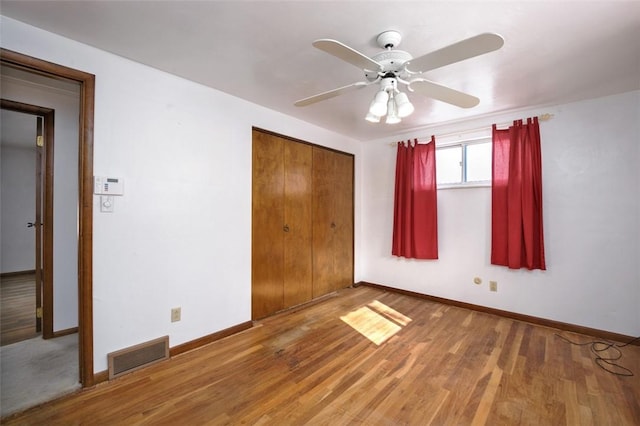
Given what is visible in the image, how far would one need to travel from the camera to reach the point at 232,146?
107 inches

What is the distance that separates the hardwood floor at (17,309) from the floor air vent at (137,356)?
1297 mm

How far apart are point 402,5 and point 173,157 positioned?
1.97 metres

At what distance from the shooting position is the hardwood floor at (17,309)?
2.56m

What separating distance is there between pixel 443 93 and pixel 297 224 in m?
2.22

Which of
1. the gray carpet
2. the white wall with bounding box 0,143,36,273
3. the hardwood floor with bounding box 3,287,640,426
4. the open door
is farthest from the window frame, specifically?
the white wall with bounding box 0,143,36,273

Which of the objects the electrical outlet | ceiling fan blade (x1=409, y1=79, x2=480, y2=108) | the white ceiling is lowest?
the electrical outlet

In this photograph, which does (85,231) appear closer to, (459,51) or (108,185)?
(108,185)

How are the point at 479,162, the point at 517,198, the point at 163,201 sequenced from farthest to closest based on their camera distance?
the point at 479,162
the point at 517,198
the point at 163,201

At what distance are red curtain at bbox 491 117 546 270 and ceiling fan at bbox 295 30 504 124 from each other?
5.39 feet

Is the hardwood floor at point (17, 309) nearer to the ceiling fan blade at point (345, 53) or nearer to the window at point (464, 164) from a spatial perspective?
the ceiling fan blade at point (345, 53)

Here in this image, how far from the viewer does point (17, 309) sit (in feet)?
10.5

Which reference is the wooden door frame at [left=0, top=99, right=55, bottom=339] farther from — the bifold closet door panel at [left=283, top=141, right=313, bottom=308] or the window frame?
the window frame

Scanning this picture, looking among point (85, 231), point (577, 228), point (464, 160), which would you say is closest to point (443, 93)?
point (464, 160)

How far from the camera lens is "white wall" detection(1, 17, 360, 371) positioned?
1.94 meters
